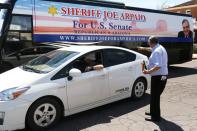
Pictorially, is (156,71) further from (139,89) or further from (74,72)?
(139,89)

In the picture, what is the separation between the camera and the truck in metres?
8.29

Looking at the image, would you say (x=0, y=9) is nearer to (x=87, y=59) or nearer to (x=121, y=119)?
(x=87, y=59)

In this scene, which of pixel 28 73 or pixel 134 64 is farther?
pixel 134 64

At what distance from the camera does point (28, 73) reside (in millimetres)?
6066

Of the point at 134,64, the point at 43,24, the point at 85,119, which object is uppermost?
the point at 43,24

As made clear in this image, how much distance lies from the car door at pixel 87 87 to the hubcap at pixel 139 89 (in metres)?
1.18

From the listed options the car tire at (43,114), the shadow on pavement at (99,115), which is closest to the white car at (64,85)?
the car tire at (43,114)

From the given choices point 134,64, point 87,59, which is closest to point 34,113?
point 87,59

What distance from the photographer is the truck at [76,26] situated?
8289 mm

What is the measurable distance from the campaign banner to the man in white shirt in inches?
153

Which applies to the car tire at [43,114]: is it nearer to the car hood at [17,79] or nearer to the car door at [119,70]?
the car hood at [17,79]

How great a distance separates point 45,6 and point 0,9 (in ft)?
4.25

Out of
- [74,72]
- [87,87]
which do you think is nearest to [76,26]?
[87,87]

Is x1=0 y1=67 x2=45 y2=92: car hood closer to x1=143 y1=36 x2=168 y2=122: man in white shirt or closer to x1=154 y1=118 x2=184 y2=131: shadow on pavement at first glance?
x1=143 y1=36 x2=168 y2=122: man in white shirt
